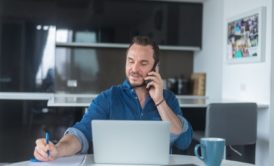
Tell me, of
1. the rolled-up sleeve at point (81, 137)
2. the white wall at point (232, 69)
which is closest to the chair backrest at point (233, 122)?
the white wall at point (232, 69)

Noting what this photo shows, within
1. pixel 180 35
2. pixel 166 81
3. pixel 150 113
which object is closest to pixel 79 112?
pixel 166 81

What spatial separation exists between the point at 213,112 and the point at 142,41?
126 cm

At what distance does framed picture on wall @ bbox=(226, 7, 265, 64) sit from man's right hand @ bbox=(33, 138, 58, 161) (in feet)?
7.01

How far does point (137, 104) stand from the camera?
155cm

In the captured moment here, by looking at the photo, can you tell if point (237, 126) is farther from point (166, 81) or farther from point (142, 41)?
point (166, 81)

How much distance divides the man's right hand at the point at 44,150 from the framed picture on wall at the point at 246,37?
2.14m

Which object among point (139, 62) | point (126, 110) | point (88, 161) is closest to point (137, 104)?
point (126, 110)

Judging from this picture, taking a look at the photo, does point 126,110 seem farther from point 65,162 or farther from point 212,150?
point 212,150

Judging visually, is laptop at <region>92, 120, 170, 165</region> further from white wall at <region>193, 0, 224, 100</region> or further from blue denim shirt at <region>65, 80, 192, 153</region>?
white wall at <region>193, 0, 224, 100</region>

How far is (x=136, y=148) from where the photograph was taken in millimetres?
1170

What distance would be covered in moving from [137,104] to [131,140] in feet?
1.30

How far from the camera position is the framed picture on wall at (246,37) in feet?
9.43

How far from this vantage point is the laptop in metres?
1.16

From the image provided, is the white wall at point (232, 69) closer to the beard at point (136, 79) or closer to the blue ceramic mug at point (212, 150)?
the beard at point (136, 79)
